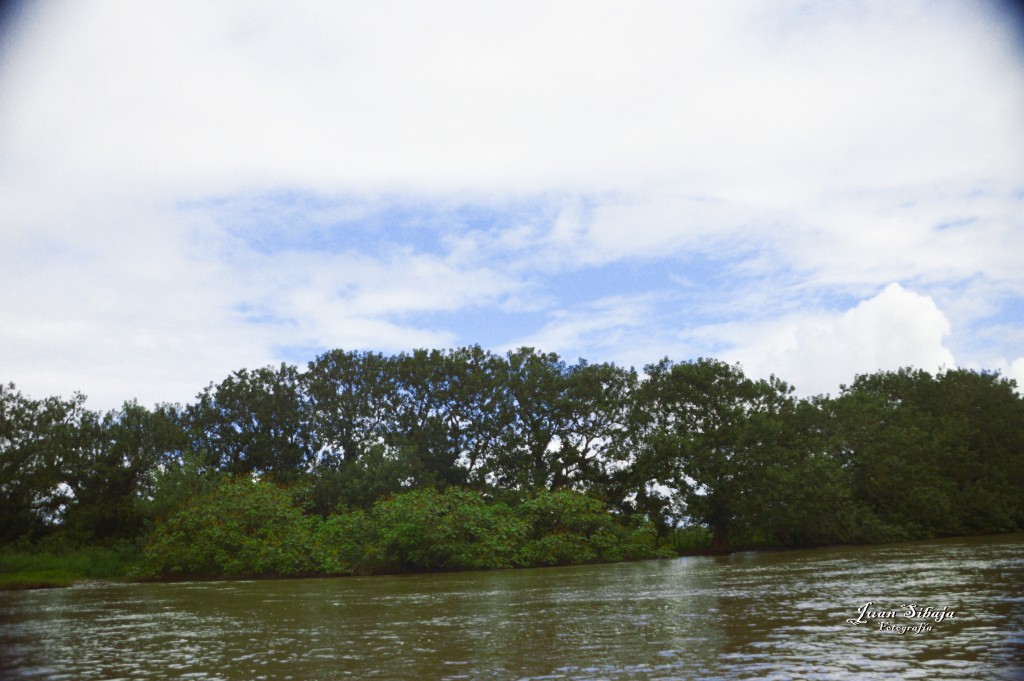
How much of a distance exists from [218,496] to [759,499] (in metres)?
28.2

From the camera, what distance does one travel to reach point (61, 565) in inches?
1501

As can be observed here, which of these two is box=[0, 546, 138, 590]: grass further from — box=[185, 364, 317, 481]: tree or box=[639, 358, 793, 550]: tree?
box=[639, 358, 793, 550]: tree

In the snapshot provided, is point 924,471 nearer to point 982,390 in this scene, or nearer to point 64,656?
point 982,390

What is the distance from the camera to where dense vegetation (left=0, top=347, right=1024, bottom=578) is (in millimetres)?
37219

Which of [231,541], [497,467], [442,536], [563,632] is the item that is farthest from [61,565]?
[563,632]

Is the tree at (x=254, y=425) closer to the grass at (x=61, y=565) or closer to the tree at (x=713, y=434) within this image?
the grass at (x=61, y=565)

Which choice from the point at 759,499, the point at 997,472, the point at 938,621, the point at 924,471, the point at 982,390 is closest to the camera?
the point at 938,621

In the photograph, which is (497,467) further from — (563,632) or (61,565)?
(563,632)

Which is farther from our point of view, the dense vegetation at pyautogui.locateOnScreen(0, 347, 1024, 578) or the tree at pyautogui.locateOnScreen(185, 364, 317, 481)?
the tree at pyautogui.locateOnScreen(185, 364, 317, 481)

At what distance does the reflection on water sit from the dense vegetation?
13846mm

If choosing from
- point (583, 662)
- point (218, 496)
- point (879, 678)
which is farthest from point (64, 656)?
point (218, 496)

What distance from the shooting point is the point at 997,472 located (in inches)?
2050

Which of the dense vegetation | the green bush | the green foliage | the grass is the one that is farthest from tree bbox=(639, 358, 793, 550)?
the grass

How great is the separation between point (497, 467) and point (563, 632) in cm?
4336
